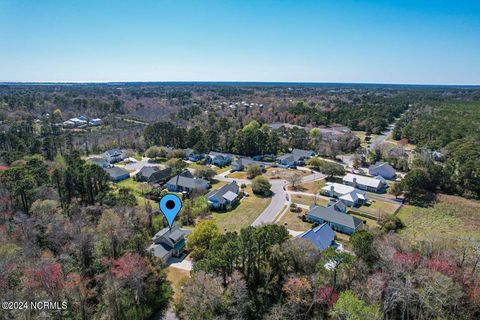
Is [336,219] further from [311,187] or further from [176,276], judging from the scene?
[176,276]

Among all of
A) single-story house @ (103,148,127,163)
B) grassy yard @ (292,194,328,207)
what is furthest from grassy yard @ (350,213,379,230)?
single-story house @ (103,148,127,163)

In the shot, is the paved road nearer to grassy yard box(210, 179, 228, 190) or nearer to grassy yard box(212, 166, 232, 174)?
grassy yard box(210, 179, 228, 190)

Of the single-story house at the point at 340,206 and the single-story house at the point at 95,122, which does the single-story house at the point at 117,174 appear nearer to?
the single-story house at the point at 340,206

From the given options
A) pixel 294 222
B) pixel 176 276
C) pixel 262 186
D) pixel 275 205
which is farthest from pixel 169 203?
pixel 262 186

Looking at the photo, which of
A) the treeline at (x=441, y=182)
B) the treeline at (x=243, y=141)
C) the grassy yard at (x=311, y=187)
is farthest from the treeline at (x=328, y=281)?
the treeline at (x=243, y=141)

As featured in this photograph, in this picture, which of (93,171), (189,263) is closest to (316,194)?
(189,263)

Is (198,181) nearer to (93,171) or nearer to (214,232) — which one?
(93,171)
